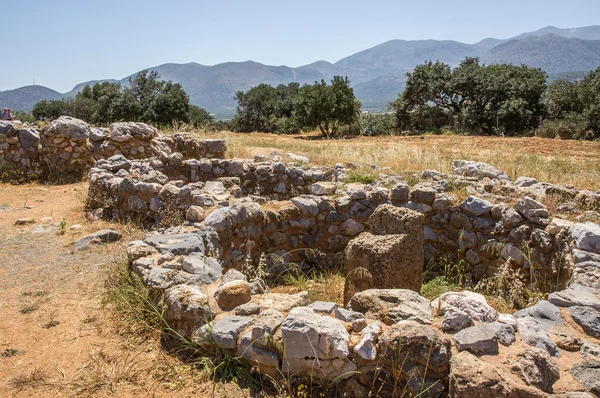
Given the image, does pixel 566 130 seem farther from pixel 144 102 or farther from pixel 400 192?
pixel 144 102

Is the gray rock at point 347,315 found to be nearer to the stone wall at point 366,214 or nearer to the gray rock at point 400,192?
the stone wall at point 366,214

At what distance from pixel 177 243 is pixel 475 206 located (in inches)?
195

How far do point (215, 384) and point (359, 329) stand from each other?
126 cm

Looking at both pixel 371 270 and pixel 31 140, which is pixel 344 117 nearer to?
pixel 31 140

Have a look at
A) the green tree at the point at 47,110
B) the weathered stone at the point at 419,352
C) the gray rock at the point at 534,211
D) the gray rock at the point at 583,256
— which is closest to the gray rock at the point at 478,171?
the gray rock at the point at 534,211

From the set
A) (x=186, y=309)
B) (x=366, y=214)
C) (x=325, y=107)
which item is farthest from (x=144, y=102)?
(x=186, y=309)

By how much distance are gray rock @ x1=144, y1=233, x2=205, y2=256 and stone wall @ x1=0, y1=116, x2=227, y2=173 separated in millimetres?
6343

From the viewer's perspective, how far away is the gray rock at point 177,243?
16.8 ft

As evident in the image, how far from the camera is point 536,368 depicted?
9.28ft

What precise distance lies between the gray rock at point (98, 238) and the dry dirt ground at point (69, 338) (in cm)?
18

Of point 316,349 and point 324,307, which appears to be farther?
point 324,307

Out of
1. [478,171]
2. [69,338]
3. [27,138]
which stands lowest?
[69,338]

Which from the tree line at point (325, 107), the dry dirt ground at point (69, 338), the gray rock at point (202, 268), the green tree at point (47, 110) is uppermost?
the green tree at point (47, 110)

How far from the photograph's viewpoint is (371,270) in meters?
4.82
